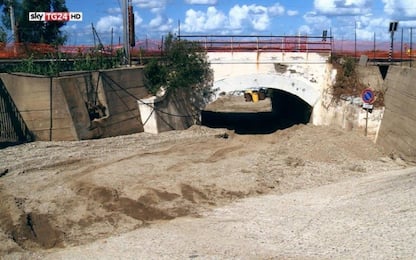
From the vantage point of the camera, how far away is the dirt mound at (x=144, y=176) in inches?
626

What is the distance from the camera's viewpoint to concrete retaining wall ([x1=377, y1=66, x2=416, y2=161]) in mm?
24766

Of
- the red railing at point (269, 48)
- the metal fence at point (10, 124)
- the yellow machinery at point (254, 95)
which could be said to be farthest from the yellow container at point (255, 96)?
the metal fence at point (10, 124)

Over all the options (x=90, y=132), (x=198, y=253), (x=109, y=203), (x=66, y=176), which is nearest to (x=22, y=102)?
(x=90, y=132)

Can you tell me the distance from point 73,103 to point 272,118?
80.1 ft

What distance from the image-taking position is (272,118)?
4625 cm

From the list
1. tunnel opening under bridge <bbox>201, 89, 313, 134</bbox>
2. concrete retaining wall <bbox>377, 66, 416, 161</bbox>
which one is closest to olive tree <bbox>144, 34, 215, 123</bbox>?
tunnel opening under bridge <bbox>201, 89, 313, 134</bbox>

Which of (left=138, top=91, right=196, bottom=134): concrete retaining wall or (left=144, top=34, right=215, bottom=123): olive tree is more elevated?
(left=144, top=34, right=215, bottom=123): olive tree

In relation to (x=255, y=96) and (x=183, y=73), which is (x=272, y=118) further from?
(x=255, y=96)

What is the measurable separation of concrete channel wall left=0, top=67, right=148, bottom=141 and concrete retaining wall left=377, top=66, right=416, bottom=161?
13.3 meters

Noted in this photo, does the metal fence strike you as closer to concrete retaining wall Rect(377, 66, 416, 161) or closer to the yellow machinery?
concrete retaining wall Rect(377, 66, 416, 161)

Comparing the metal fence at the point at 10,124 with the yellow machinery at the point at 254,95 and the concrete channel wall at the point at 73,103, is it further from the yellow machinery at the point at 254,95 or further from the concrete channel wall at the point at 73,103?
the yellow machinery at the point at 254,95

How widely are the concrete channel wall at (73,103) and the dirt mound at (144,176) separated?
783mm

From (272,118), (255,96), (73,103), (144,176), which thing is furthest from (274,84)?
(255,96)

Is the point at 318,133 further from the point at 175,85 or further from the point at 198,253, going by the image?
the point at 198,253
